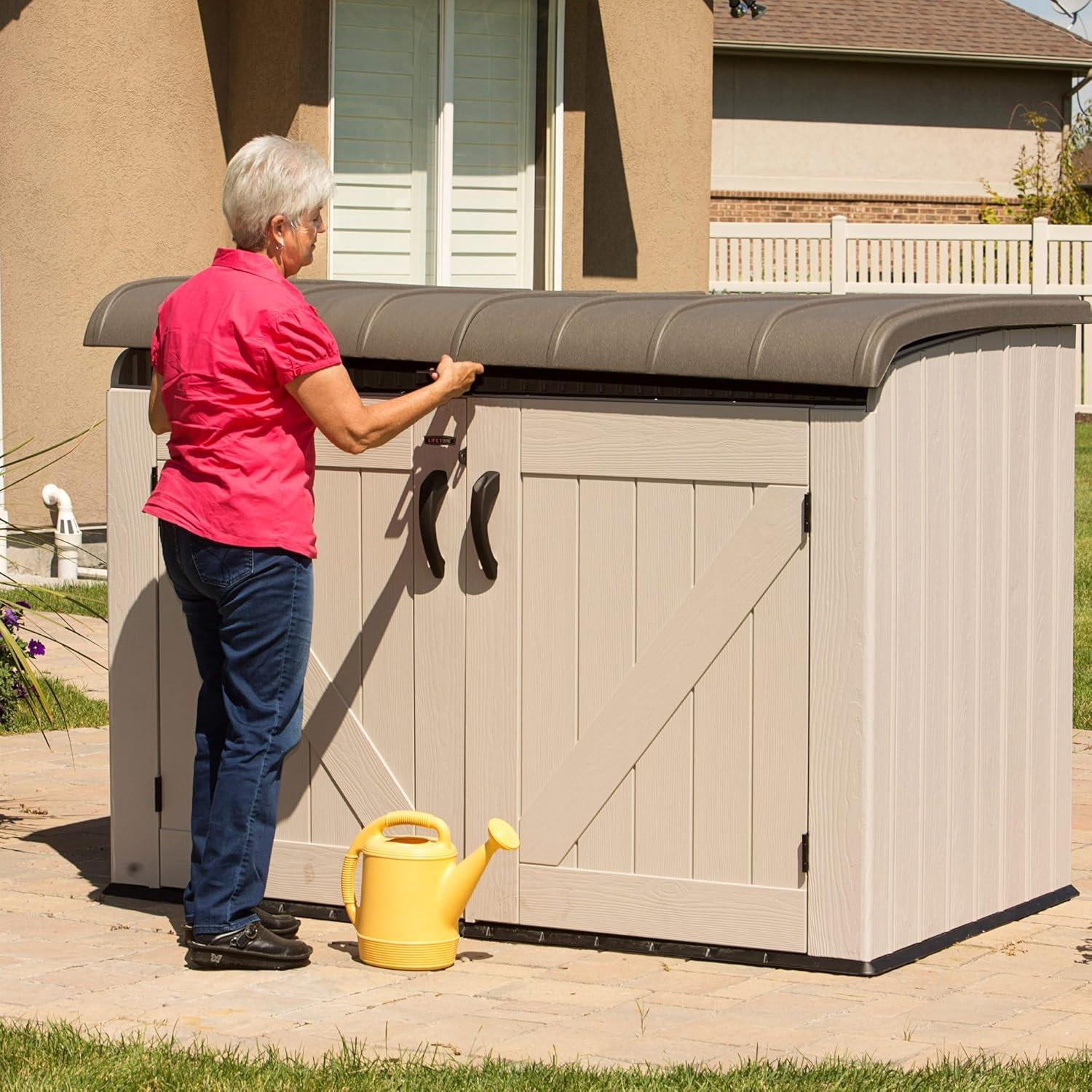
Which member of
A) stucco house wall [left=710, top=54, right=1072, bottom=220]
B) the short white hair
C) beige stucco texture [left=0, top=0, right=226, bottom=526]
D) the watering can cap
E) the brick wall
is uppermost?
stucco house wall [left=710, top=54, right=1072, bottom=220]

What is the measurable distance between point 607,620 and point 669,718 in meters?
0.31

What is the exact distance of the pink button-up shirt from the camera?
4.80m

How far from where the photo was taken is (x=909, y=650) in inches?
195

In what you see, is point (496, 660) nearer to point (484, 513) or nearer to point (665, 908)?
point (484, 513)

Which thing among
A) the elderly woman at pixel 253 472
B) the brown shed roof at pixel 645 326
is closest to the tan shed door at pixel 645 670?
the brown shed roof at pixel 645 326

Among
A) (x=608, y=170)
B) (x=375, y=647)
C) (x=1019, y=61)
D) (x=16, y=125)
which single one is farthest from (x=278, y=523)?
(x=1019, y=61)

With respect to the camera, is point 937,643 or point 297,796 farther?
point 297,796

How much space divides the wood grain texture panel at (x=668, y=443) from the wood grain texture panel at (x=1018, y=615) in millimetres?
840

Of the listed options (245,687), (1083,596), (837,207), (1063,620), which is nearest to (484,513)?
(245,687)

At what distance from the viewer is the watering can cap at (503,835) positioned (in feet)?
16.2

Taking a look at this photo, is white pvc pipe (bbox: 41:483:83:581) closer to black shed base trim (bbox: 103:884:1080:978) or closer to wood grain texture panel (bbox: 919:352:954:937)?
black shed base trim (bbox: 103:884:1080:978)

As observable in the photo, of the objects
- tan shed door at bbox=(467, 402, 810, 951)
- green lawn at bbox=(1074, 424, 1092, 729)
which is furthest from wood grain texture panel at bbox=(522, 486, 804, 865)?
green lawn at bbox=(1074, 424, 1092, 729)

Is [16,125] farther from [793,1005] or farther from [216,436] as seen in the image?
[793,1005]

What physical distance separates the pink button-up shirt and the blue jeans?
0.22 feet
